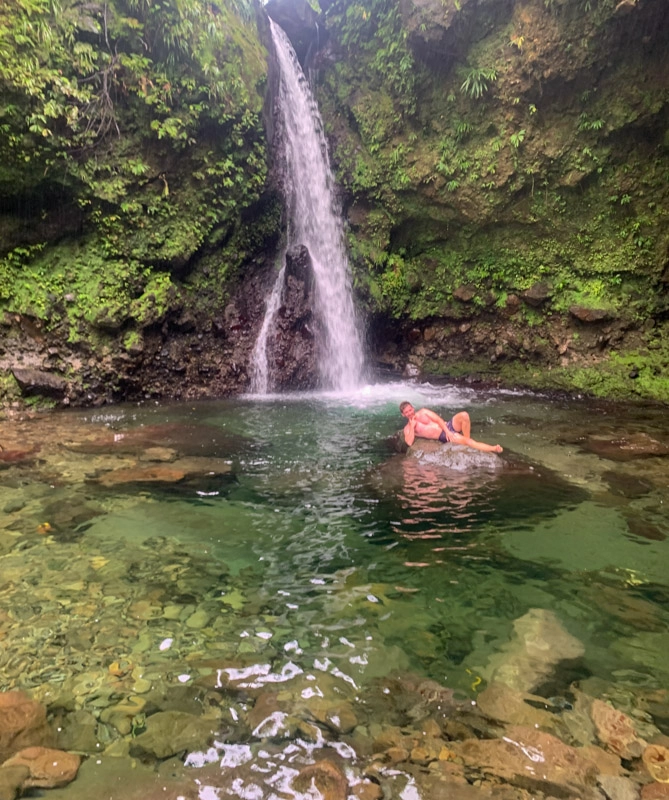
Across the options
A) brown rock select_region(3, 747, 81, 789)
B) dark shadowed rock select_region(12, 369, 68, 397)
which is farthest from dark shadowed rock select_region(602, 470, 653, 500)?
dark shadowed rock select_region(12, 369, 68, 397)

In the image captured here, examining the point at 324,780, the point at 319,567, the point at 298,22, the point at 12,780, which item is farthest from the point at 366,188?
the point at 12,780

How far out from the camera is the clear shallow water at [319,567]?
2.81 m

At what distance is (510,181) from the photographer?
1191cm

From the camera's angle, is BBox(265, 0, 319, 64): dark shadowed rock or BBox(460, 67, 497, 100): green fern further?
BBox(265, 0, 319, 64): dark shadowed rock

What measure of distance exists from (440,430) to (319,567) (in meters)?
3.21

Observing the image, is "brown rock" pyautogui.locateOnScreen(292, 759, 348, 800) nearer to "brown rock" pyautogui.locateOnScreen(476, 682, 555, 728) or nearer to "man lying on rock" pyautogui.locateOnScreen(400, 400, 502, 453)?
"brown rock" pyautogui.locateOnScreen(476, 682, 555, 728)

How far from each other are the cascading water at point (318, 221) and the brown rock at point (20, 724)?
10677mm

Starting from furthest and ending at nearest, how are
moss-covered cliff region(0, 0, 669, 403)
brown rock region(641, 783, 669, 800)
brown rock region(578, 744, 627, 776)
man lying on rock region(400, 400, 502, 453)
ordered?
moss-covered cliff region(0, 0, 669, 403)
man lying on rock region(400, 400, 502, 453)
brown rock region(578, 744, 627, 776)
brown rock region(641, 783, 669, 800)

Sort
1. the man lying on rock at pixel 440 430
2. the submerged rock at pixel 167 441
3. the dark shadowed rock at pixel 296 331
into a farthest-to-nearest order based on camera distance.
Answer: the dark shadowed rock at pixel 296 331 < the submerged rock at pixel 167 441 < the man lying on rock at pixel 440 430

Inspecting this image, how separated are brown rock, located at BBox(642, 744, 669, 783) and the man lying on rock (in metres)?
4.30

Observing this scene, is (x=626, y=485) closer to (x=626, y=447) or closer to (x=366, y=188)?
(x=626, y=447)

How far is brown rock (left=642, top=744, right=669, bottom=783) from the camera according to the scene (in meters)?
2.09

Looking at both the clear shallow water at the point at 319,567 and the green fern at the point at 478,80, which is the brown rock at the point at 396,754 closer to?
the clear shallow water at the point at 319,567

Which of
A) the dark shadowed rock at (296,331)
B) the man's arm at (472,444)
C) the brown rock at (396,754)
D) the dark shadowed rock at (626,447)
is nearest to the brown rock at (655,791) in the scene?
the brown rock at (396,754)
